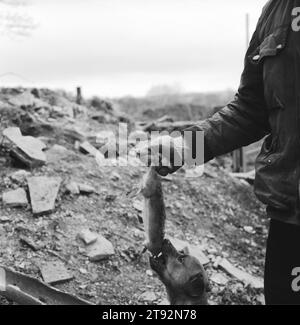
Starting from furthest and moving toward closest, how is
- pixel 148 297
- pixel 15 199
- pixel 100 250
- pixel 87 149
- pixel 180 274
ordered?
pixel 87 149, pixel 15 199, pixel 100 250, pixel 148 297, pixel 180 274

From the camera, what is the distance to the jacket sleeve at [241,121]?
257 centimetres

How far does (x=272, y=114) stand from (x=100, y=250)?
3270 mm

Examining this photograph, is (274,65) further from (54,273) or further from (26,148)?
(26,148)

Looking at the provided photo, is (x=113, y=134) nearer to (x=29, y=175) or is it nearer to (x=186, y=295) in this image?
(x=29, y=175)

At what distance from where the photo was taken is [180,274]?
8.48 ft

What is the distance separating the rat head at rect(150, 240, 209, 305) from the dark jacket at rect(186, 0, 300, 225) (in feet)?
1.56

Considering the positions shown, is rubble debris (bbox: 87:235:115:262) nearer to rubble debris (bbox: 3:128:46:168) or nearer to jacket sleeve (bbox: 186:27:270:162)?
rubble debris (bbox: 3:128:46:168)

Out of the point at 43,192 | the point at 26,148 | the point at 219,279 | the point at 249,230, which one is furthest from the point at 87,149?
the point at 219,279

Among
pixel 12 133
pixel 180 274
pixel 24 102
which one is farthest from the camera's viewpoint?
pixel 24 102

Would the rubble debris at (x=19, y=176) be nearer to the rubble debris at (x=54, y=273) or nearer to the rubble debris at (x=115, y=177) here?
the rubble debris at (x=115, y=177)

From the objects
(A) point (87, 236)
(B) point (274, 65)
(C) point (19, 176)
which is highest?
(B) point (274, 65)

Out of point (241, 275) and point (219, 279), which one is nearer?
point (219, 279)

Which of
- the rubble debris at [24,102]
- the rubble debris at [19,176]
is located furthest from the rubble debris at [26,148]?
the rubble debris at [24,102]

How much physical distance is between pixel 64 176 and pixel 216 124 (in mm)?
3870
